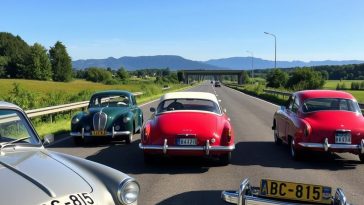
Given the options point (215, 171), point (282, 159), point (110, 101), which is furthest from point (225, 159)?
point (110, 101)

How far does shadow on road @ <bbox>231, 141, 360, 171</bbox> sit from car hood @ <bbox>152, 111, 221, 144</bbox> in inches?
41.7

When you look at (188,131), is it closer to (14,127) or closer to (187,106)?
(187,106)

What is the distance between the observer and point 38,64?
12094 centimetres

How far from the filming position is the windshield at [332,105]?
9982 mm

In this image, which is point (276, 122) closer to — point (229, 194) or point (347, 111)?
point (347, 111)

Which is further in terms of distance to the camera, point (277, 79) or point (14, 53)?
point (14, 53)

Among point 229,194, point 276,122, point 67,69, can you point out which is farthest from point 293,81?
point 67,69

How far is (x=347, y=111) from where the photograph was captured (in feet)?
32.2

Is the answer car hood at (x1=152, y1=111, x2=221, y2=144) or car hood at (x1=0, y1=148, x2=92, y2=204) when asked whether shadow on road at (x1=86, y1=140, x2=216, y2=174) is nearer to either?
car hood at (x1=152, y1=111, x2=221, y2=144)

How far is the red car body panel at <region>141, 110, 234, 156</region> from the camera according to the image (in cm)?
857

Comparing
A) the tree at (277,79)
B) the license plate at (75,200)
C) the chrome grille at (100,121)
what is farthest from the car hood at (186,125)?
the tree at (277,79)

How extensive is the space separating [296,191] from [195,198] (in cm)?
183

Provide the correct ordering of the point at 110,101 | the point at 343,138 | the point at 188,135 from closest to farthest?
the point at 188,135
the point at 343,138
the point at 110,101

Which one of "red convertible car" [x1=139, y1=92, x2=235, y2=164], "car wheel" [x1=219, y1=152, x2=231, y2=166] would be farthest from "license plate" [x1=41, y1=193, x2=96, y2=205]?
"car wheel" [x1=219, y1=152, x2=231, y2=166]
